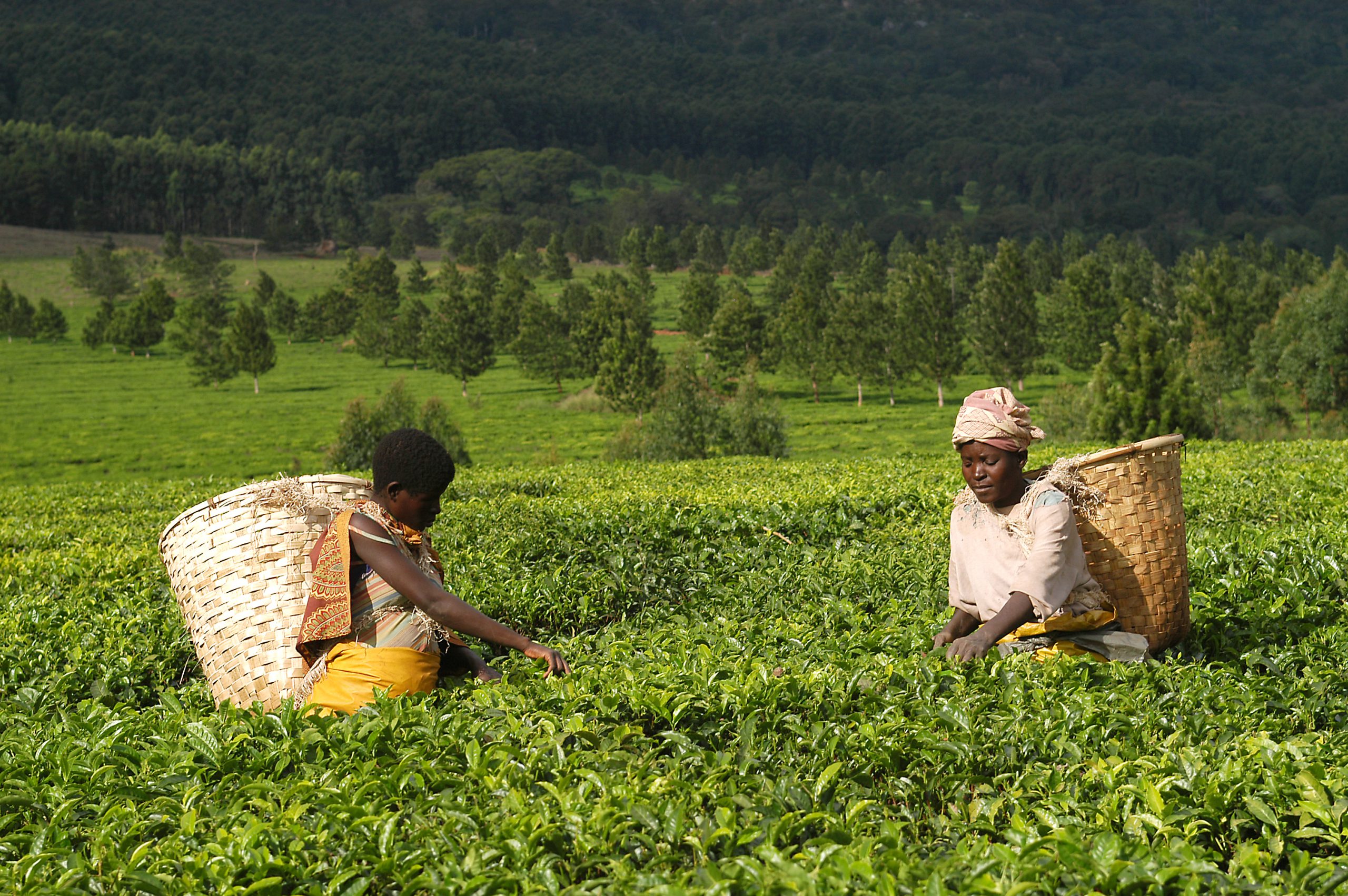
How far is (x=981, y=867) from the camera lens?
3.05 meters

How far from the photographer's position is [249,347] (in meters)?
78.4

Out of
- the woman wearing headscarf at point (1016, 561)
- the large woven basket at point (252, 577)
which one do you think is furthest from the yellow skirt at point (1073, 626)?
the large woven basket at point (252, 577)

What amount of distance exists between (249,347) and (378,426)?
37.3m

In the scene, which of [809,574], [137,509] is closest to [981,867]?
[809,574]

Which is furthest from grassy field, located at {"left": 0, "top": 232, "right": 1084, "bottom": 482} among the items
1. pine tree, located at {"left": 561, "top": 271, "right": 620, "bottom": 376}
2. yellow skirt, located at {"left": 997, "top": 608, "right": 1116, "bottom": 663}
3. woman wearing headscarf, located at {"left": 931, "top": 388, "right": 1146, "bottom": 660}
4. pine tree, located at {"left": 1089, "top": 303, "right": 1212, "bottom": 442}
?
yellow skirt, located at {"left": 997, "top": 608, "right": 1116, "bottom": 663}

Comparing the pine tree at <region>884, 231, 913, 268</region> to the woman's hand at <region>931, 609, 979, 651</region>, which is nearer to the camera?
the woman's hand at <region>931, 609, 979, 651</region>

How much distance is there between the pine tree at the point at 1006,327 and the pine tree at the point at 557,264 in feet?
203

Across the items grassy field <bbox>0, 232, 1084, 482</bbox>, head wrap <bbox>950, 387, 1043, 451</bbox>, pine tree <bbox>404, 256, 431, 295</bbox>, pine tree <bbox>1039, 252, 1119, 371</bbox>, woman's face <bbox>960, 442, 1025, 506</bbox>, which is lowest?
grassy field <bbox>0, 232, 1084, 482</bbox>

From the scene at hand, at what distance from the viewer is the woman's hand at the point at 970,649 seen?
4902 mm

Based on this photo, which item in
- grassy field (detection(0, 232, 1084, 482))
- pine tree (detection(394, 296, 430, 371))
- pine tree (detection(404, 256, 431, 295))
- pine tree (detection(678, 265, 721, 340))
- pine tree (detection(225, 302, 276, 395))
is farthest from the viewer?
pine tree (detection(404, 256, 431, 295))

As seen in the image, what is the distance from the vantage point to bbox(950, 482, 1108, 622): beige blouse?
5.06 meters

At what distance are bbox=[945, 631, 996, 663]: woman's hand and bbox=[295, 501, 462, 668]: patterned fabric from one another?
244 cm

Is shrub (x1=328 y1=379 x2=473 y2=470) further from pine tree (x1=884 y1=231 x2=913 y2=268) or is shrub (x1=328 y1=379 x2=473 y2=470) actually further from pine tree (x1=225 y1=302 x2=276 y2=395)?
pine tree (x1=884 y1=231 x2=913 y2=268)

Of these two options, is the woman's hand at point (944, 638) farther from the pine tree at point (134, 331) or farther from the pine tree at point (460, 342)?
the pine tree at point (134, 331)
